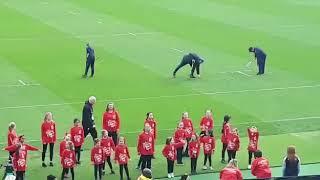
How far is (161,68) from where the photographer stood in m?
34.7

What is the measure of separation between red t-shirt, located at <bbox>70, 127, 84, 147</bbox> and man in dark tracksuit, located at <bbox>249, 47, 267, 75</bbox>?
13224 millimetres

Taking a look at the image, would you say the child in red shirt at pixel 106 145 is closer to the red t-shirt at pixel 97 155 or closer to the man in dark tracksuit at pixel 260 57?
the red t-shirt at pixel 97 155

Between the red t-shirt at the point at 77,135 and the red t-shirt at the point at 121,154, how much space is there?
163 cm

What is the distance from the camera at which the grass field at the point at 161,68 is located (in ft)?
85.7

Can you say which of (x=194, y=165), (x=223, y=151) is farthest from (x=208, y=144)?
(x=223, y=151)

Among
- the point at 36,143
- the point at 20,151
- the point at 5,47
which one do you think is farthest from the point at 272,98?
the point at 5,47

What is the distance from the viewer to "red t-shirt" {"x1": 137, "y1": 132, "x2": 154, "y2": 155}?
2078 cm

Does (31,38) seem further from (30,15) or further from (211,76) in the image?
(211,76)

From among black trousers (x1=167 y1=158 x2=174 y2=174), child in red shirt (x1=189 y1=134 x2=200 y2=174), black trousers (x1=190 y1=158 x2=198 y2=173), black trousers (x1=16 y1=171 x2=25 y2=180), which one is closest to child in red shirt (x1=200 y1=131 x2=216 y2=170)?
child in red shirt (x1=189 y1=134 x2=200 y2=174)

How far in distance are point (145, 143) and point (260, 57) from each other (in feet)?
43.9

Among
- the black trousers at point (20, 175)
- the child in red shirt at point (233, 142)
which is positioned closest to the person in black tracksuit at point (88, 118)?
the black trousers at point (20, 175)

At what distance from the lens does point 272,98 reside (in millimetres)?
29797

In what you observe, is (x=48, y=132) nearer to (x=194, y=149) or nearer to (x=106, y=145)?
(x=106, y=145)

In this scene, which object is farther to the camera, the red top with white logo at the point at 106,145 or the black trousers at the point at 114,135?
the black trousers at the point at 114,135
